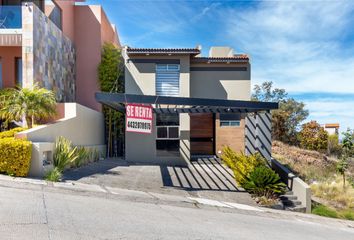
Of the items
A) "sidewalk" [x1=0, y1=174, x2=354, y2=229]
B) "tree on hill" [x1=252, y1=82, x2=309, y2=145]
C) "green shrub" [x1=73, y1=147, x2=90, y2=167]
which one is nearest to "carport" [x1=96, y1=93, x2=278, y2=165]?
"green shrub" [x1=73, y1=147, x2=90, y2=167]

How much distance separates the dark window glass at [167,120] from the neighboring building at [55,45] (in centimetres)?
396

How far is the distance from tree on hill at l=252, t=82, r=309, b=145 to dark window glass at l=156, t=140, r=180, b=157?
11.7 m

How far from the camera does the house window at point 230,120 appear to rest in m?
17.4

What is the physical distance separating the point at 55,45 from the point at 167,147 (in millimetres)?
7779

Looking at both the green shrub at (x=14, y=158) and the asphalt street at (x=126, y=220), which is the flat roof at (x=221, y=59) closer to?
the asphalt street at (x=126, y=220)

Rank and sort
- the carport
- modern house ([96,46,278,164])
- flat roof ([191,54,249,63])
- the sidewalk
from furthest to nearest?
flat roof ([191,54,249,63]) → modern house ([96,46,278,164]) → the carport → the sidewalk

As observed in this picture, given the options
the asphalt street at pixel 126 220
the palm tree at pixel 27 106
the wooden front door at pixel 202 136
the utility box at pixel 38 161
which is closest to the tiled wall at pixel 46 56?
the palm tree at pixel 27 106

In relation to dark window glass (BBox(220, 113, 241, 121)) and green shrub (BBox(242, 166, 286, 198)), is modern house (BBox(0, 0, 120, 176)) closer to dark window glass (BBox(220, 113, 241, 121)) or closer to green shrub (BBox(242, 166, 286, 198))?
green shrub (BBox(242, 166, 286, 198))

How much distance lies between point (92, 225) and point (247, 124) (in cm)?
978

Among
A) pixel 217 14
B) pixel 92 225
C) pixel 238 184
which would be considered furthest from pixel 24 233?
pixel 217 14

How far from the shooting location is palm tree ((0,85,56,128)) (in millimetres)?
10625

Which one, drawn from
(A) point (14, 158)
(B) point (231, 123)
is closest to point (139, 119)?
(A) point (14, 158)

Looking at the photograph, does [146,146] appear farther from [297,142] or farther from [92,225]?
[297,142]

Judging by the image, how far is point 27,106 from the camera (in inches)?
419
